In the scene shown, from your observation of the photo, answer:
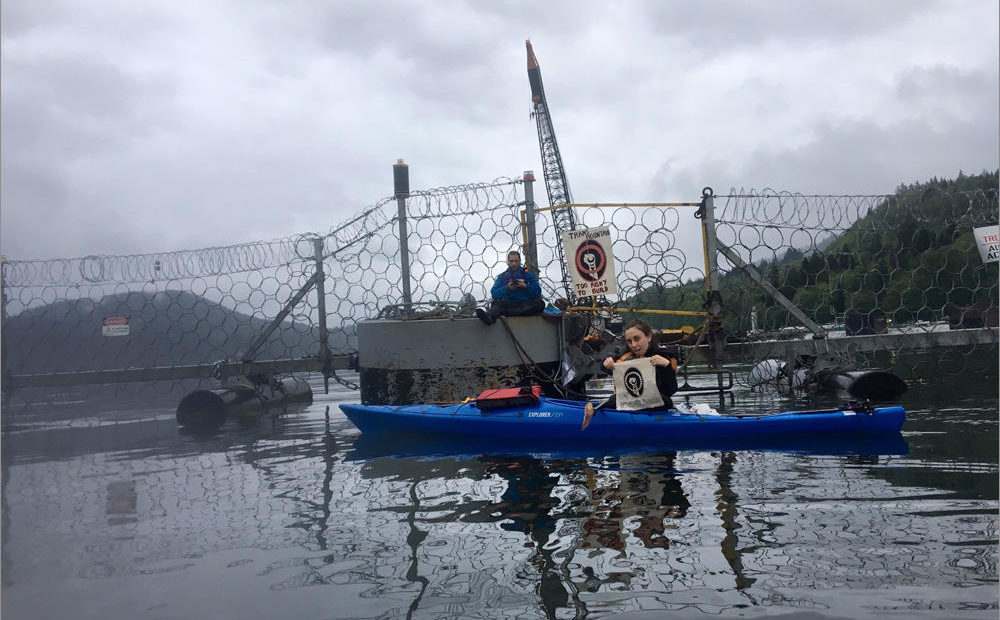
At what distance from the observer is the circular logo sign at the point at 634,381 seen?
243 inches

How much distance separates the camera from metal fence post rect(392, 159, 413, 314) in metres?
8.80

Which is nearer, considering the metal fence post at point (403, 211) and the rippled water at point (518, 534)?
the rippled water at point (518, 534)

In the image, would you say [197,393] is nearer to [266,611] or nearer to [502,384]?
[502,384]

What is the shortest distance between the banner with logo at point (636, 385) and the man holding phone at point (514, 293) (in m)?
1.96

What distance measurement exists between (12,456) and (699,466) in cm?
674

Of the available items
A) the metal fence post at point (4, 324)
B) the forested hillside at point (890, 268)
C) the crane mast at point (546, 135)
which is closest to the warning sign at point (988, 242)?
the forested hillside at point (890, 268)

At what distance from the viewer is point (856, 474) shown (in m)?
4.61

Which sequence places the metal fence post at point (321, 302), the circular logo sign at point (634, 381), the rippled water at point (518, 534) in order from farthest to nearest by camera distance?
the metal fence post at point (321, 302) → the circular logo sign at point (634, 381) → the rippled water at point (518, 534)

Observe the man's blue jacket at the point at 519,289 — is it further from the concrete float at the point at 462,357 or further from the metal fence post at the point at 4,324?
the metal fence post at the point at 4,324

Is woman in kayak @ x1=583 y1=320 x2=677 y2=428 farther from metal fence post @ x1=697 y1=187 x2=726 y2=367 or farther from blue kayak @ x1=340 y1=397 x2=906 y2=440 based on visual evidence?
metal fence post @ x1=697 y1=187 x2=726 y2=367

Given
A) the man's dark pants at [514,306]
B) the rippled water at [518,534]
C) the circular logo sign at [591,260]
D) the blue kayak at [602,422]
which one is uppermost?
the circular logo sign at [591,260]

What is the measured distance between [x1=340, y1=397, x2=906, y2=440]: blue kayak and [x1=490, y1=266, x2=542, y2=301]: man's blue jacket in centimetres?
161

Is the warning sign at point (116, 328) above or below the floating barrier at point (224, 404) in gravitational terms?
above

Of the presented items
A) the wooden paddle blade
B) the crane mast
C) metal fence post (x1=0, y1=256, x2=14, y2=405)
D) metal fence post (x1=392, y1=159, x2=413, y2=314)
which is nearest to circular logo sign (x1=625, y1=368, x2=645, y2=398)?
the wooden paddle blade
